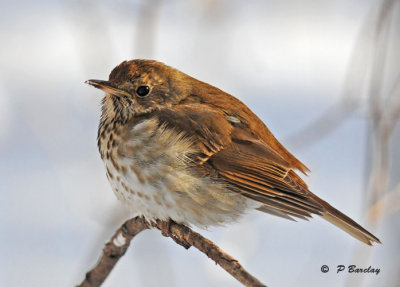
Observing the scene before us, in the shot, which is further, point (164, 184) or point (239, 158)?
point (239, 158)

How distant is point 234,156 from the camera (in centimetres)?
294

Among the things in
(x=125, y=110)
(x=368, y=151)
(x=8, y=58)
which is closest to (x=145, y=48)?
(x=125, y=110)

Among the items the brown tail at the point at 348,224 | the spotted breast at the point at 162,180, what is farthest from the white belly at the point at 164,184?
the brown tail at the point at 348,224

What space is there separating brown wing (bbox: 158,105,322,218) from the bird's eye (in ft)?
0.55

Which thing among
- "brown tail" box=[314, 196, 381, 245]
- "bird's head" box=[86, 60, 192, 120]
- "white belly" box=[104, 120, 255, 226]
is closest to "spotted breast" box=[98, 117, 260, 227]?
"white belly" box=[104, 120, 255, 226]

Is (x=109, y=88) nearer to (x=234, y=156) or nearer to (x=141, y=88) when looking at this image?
(x=141, y=88)

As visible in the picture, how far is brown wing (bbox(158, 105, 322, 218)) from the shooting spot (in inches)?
→ 114

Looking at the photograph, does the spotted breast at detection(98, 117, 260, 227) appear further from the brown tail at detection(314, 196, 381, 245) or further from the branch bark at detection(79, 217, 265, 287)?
the brown tail at detection(314, 196, 381, 245)

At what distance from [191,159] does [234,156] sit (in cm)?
21

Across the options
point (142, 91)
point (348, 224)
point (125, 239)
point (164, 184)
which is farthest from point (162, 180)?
point (348, 224)

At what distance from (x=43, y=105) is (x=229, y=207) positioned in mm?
2763

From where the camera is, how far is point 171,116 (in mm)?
2994

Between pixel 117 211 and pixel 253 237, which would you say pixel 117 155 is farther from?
pixel 253 237

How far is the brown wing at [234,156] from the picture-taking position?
9.49 feet
